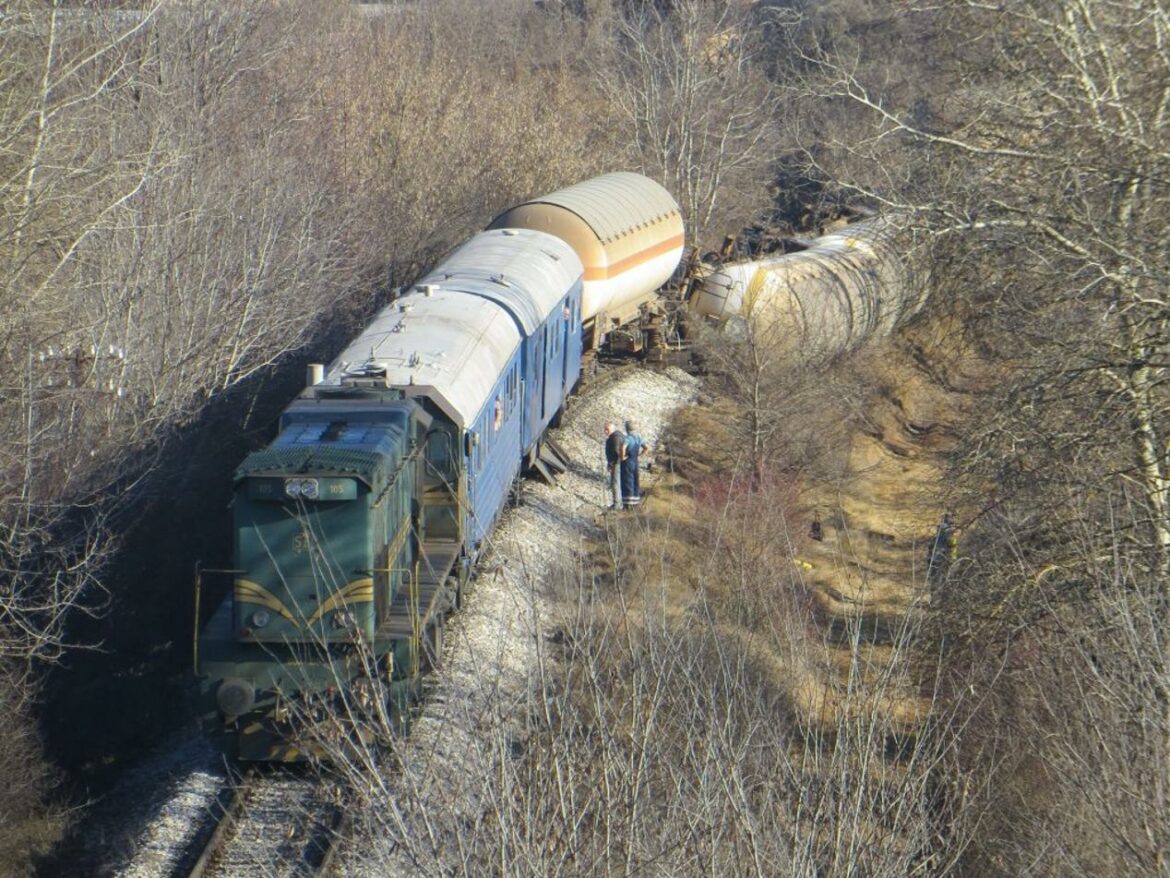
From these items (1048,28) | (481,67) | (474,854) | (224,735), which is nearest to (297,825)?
(224,735)

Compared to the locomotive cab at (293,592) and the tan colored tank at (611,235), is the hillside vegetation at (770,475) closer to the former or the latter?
the locomotive cab at (293,592)

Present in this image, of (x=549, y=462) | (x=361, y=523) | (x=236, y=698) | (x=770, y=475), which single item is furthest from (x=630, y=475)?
(x=236, y=698)

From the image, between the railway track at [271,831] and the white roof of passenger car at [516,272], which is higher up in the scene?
the white roof of passenger car at [516,272]

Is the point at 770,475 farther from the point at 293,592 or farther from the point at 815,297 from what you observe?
the point at 815,297

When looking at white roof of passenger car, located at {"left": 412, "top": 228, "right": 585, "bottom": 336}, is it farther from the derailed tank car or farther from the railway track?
the railway track

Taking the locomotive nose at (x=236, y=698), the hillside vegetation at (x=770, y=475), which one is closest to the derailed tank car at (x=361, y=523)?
the locomotive nose at (x=236, y=698)

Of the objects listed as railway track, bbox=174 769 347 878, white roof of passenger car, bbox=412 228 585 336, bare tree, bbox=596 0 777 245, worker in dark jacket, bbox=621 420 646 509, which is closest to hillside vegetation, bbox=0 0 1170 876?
worker in dark jacket, bbox=621 420 646 509
